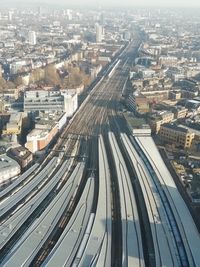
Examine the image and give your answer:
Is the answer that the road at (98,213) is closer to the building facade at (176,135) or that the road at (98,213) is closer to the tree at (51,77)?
the building facade at (176,135)

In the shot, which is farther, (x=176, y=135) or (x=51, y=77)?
(x=51, y=77)

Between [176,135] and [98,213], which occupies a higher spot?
[176,135]

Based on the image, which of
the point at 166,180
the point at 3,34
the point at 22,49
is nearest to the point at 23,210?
the point at 166,180

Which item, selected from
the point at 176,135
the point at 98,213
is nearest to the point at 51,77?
the point at 176,135

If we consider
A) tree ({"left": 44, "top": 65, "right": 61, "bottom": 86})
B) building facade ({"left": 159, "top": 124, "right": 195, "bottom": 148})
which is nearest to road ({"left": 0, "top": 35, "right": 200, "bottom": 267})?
building facade ({"left": 159, "top": 124, "right": 195, "bottom": 148})

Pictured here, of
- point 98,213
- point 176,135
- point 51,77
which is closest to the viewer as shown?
point 98,213

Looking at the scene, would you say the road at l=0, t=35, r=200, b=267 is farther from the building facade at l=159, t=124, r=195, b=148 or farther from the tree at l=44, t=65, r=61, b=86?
the tree at l=44, t=65, r=61, b=86

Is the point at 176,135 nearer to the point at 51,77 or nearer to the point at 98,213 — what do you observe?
the point at 98,213

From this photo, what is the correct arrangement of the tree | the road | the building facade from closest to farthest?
the road < the building facade < the tree

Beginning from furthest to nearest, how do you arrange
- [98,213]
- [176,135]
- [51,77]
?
[51,77]
[176,135]
[98,213]

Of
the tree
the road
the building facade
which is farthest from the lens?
the tree

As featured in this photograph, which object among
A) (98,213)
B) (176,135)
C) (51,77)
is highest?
(51,77)
